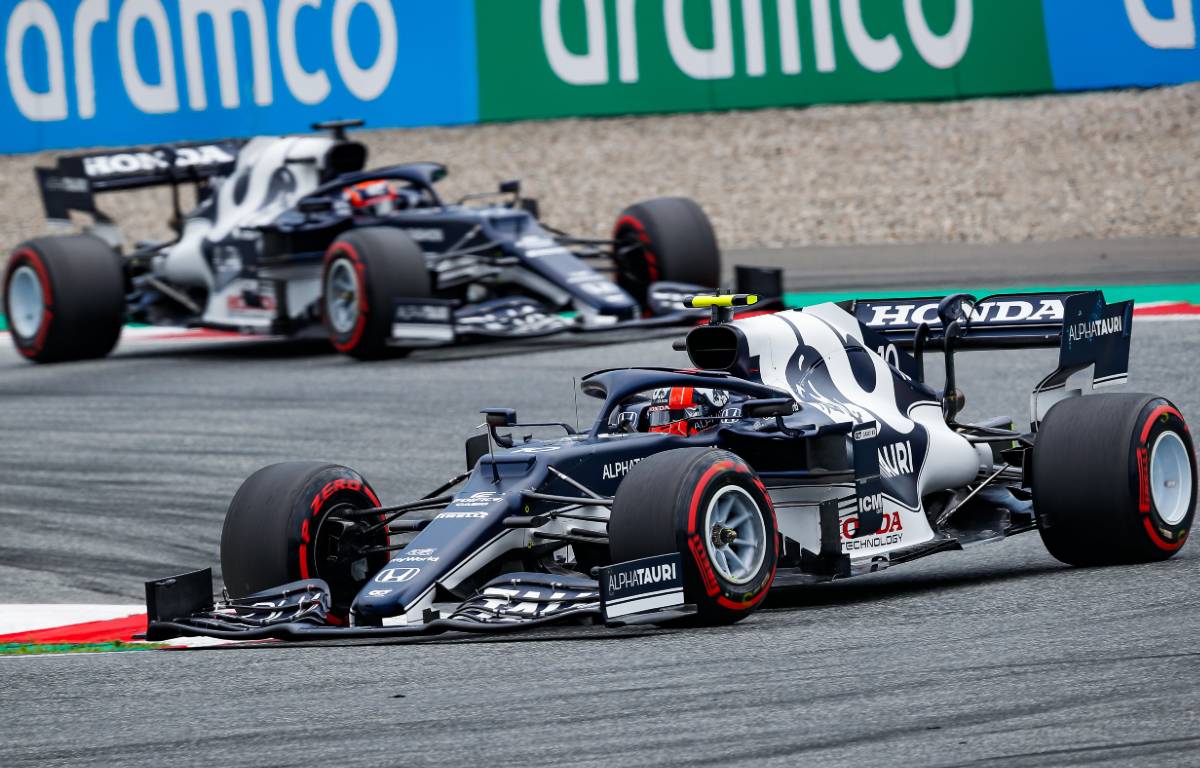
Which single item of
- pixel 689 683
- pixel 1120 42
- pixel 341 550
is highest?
pixel 1120 42

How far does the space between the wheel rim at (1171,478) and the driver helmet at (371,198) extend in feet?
31.0

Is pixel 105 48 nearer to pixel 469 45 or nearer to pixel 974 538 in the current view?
pixel 469 45

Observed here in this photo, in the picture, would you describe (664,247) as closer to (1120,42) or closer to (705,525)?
(1120,42)

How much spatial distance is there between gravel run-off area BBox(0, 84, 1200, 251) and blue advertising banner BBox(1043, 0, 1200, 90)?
42cm

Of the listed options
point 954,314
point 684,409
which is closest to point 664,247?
point 954,314

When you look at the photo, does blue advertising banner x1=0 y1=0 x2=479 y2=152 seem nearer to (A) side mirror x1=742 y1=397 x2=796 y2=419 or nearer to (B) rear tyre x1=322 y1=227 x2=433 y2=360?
(B) rear tyre x1=322 y1=227 x2=433 y2=360

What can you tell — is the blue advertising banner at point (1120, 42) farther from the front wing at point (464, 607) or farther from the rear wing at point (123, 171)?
the front wing at point (464, 607)

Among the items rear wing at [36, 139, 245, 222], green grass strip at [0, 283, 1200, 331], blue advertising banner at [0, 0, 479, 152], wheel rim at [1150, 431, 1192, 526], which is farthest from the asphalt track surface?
blue advertising banner at [0, 0, 479, 152]

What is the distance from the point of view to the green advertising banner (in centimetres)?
2161

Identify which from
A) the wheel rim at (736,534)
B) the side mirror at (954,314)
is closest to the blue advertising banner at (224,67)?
the side mirror at (954,314)

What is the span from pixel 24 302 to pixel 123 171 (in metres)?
1.41

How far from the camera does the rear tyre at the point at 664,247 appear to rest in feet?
55.9

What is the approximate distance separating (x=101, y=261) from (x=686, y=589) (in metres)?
11.5

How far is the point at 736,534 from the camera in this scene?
7.48 meters
